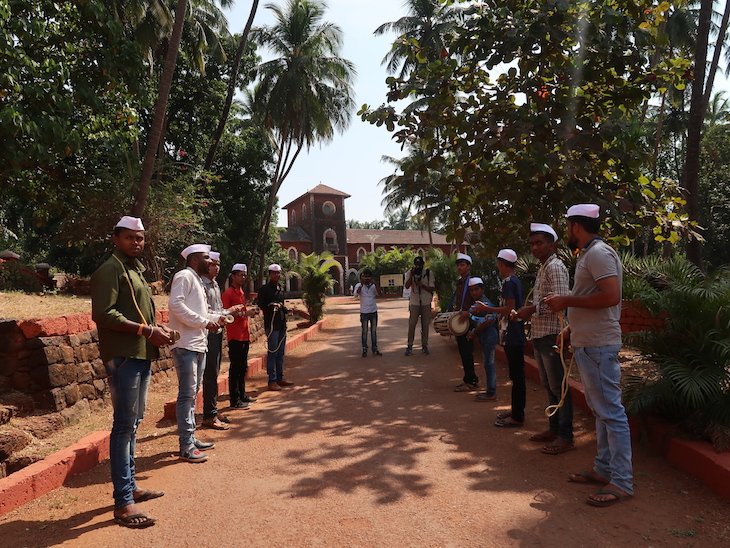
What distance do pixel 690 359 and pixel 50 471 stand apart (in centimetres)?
502

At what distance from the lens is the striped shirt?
14.1ft

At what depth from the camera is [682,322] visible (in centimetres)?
429

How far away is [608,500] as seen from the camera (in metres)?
3.30

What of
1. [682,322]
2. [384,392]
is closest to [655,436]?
[682,322]

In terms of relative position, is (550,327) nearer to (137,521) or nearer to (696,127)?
(137,521)

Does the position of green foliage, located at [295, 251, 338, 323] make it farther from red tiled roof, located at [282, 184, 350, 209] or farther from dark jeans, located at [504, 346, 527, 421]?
red tiled roof, located at [282, 184, 350, 209]

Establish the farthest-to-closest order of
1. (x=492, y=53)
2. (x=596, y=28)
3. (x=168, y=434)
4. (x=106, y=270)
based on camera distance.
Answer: (x=492, y=53) < (x=596, y=28) < (x=168, y=434) < (x=106, y=270)

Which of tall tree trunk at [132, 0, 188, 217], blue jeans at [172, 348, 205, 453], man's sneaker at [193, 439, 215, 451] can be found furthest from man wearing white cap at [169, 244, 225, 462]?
tall tree trunk at [132, 0, 188, 217]

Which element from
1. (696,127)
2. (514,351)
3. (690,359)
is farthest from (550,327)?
(696,127)

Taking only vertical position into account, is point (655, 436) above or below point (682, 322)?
below

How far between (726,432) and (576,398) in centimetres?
186

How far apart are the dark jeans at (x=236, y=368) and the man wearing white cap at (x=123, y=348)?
9.17ft

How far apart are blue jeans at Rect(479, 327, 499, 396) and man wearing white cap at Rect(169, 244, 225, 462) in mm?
3249

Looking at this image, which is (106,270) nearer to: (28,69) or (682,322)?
(682,322)
